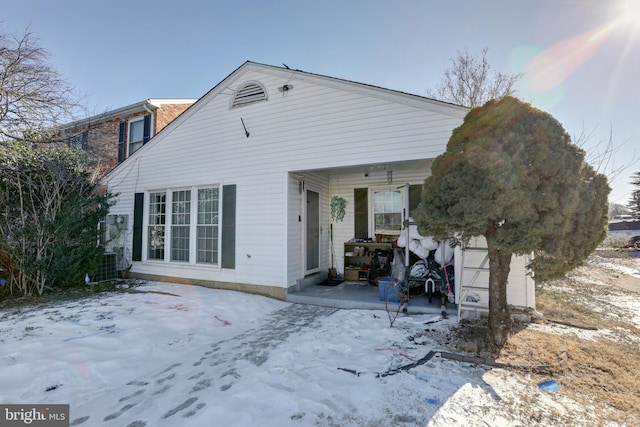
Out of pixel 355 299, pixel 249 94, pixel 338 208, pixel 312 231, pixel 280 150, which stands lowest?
pixel 355 299

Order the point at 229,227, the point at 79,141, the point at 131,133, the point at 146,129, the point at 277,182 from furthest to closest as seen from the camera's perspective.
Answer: the point at 131,133 < the point at 146,129 < the point at 79,141 < the point at 229,227 < the point at 277,182

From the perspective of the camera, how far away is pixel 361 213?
7.75 metres

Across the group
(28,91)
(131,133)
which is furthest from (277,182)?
(131,133)

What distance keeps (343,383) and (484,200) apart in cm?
246

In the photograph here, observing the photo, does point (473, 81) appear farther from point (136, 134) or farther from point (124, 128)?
point (124, 128)

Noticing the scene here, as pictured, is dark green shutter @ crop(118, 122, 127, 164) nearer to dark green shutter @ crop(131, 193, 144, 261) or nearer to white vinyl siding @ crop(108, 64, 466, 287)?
white vinyl siding @ crop(108, 64, 466, 287)

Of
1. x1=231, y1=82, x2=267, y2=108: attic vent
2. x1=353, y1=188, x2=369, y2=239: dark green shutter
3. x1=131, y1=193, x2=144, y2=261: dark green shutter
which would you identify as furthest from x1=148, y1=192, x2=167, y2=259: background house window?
x1=353, y1=188, x2=369, y2=239: dark green shutter

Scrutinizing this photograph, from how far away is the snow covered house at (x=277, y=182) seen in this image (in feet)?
17.8

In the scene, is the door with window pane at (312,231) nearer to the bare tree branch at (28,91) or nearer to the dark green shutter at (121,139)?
the bare tree branch at (28,91)

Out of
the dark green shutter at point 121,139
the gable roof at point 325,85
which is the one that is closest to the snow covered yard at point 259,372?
the gable roof at point 325,85

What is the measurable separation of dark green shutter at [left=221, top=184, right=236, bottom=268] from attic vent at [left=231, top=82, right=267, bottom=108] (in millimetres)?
2081

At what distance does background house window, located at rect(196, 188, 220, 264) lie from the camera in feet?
23.5

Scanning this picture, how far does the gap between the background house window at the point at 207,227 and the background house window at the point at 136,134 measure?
5490 millimetres

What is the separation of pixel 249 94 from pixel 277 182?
7.75 ft
